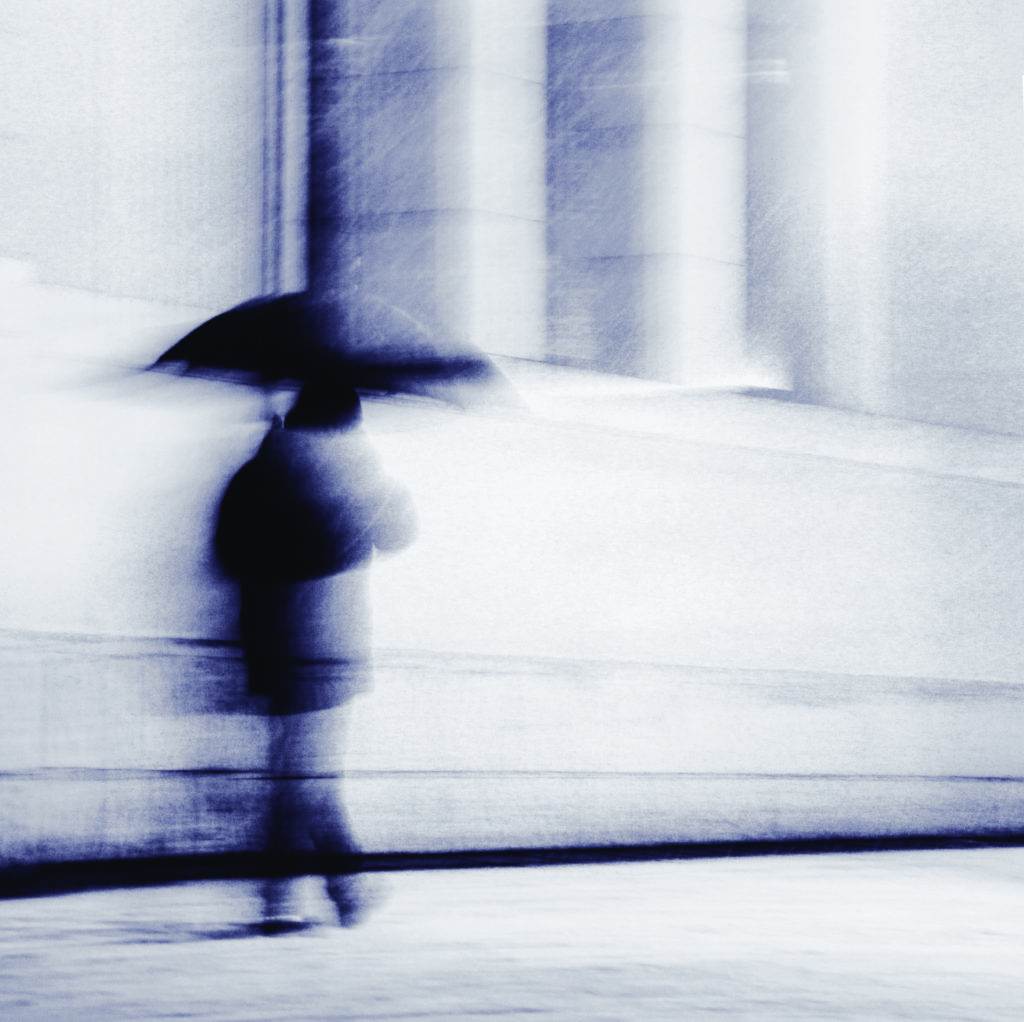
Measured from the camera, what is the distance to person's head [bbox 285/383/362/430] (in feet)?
20.5

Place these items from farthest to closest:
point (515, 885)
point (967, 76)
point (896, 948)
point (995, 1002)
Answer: point (967, 76), point (515, 885), point (896, 948), point (995, 1002)

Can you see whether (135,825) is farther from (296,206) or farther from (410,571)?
(296,206)

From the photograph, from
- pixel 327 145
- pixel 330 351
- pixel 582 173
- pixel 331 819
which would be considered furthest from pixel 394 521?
pixel 582 173

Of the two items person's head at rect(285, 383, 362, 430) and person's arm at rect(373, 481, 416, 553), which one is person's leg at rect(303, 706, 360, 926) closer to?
person's arm at rect(373, 481, 416, 553)

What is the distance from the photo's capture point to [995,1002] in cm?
523

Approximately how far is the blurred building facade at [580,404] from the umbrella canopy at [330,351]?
0.82 ft

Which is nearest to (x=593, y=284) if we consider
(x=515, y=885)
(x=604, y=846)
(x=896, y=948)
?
(x=604, y=846)

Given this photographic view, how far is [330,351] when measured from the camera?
7.74 meters

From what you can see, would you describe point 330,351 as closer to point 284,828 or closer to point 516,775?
point 284,828

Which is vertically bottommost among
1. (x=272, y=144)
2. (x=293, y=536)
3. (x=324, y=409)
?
(x=293, y=536)

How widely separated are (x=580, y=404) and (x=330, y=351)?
2104mm

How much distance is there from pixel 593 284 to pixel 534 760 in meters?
2.43

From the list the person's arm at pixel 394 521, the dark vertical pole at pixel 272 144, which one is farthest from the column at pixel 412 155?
the person's arm at pixel 394 521

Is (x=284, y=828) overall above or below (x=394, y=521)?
below
